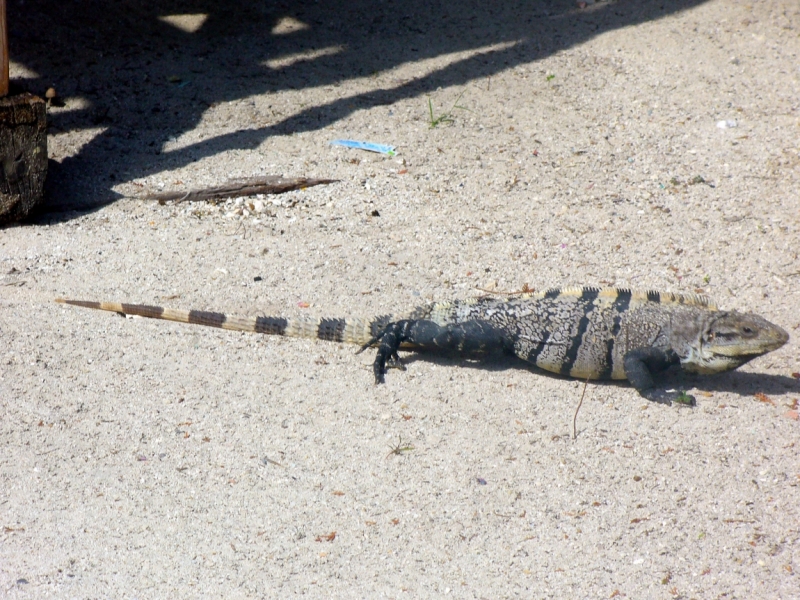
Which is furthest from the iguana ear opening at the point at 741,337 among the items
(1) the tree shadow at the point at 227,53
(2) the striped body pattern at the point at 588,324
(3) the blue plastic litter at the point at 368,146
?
(1) the tree shadow at the point at 227,53

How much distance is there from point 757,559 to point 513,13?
26.0ft

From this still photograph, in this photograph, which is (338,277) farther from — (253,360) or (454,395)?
(454,395)

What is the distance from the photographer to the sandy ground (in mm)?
3766

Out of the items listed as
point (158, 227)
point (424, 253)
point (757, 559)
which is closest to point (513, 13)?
point (424, 253)

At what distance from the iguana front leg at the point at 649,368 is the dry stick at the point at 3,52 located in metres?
5.33

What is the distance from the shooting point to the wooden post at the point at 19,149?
250 inches

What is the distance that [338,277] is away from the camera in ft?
19.5

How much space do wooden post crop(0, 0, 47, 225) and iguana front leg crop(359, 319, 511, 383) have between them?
347 centimetres

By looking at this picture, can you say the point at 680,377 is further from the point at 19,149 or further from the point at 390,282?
the point at 19,149

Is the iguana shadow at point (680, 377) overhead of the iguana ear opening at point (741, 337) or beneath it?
beneath

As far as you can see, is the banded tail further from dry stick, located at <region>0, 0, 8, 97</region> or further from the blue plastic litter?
the blue plastic litter

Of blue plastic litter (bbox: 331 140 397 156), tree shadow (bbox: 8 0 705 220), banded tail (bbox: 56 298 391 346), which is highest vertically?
tree shadow (bbox: 8 0 705 220)

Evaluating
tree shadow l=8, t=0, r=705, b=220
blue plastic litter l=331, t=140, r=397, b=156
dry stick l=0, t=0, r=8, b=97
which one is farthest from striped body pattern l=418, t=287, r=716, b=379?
dry stick l=0, t=0, r=8, b=97

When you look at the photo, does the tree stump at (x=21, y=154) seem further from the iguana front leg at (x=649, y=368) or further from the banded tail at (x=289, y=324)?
the iguana front leg at (x=649, y=368)
